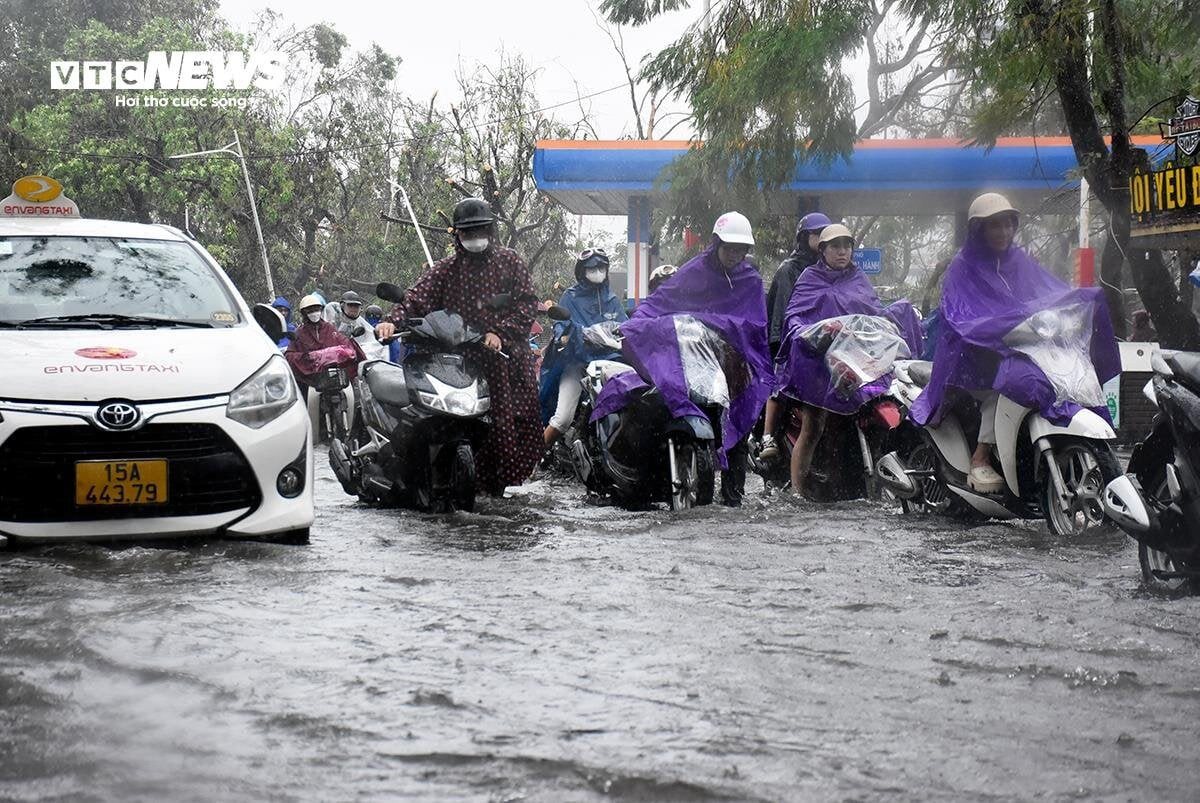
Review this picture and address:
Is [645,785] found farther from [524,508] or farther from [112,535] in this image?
[524,508]

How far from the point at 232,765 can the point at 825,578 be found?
319 cm

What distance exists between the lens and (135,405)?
19.8 feet

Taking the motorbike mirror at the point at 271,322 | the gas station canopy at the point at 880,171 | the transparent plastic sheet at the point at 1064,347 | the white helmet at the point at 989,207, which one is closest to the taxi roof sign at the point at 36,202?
the motorbike mirror at the point at 271,322

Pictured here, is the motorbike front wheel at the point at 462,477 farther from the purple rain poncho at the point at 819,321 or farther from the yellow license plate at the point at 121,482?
the yellow license plate at the point at 121,482

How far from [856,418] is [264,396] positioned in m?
4.35

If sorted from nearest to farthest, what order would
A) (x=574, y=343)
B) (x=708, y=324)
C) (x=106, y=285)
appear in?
(x=106, y=285) → (x=708, y=324) → (x=574, y=343)

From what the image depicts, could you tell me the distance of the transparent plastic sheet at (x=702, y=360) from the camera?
8.81 meters

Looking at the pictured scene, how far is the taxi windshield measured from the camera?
22.2 feet

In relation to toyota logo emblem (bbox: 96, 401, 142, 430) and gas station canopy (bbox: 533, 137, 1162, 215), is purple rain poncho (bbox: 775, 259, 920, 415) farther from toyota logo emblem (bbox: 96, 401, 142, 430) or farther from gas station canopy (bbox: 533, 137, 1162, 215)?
gas station canopy (bbox: 533, 137, 1162, 215)

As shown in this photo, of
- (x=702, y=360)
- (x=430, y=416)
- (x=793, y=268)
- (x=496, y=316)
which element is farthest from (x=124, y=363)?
(x=793, y=268)

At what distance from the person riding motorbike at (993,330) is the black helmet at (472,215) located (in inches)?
105

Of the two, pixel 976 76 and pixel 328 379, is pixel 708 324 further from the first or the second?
pixel 328 379

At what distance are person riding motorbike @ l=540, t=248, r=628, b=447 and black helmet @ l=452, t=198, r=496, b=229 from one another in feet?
7.63

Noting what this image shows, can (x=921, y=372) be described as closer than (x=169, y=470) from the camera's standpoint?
No
